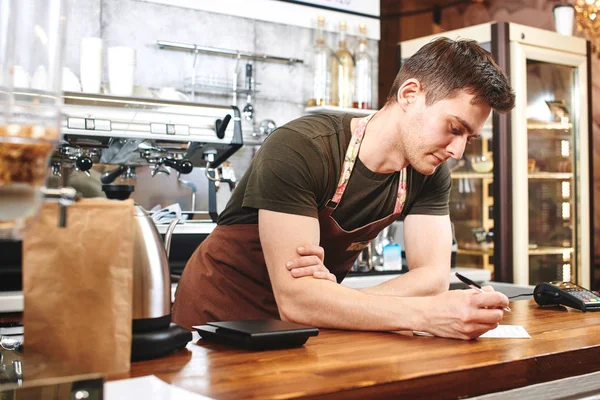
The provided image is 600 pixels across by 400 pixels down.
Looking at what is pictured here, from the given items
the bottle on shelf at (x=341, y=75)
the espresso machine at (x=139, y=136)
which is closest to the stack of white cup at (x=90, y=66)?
the espresso machine at (x=139, y=136)

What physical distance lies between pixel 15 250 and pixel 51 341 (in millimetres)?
1991

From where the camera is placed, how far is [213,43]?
12.8 feet

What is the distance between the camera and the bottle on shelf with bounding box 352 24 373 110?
4309mm

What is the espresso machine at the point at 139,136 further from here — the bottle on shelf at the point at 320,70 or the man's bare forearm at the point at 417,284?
the man's bare forearm at the point at 417,284

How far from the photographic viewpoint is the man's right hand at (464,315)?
137cm

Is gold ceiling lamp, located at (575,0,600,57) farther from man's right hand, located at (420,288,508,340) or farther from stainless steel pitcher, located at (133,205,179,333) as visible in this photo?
stainless steel pitcher, located at (133,205,179,333)

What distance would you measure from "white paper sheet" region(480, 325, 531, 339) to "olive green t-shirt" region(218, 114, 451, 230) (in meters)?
0.47

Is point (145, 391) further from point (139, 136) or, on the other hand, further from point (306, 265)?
point (139, 136)

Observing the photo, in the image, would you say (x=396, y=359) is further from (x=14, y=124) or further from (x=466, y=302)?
(x=14, y=124)

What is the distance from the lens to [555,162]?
4652 millimetres

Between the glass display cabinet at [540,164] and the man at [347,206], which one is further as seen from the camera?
the glass display cabinet at [540,164]

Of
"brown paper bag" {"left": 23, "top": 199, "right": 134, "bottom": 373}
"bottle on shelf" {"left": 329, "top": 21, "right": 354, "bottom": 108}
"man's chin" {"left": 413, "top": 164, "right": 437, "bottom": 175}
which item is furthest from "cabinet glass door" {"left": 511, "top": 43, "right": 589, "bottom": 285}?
"brown paper bag" {"left": 23, "top": 199, "right": 134, "bottom": 373}

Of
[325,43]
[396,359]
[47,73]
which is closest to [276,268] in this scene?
[396,359]

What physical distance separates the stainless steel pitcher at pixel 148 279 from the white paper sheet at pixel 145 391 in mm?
167
